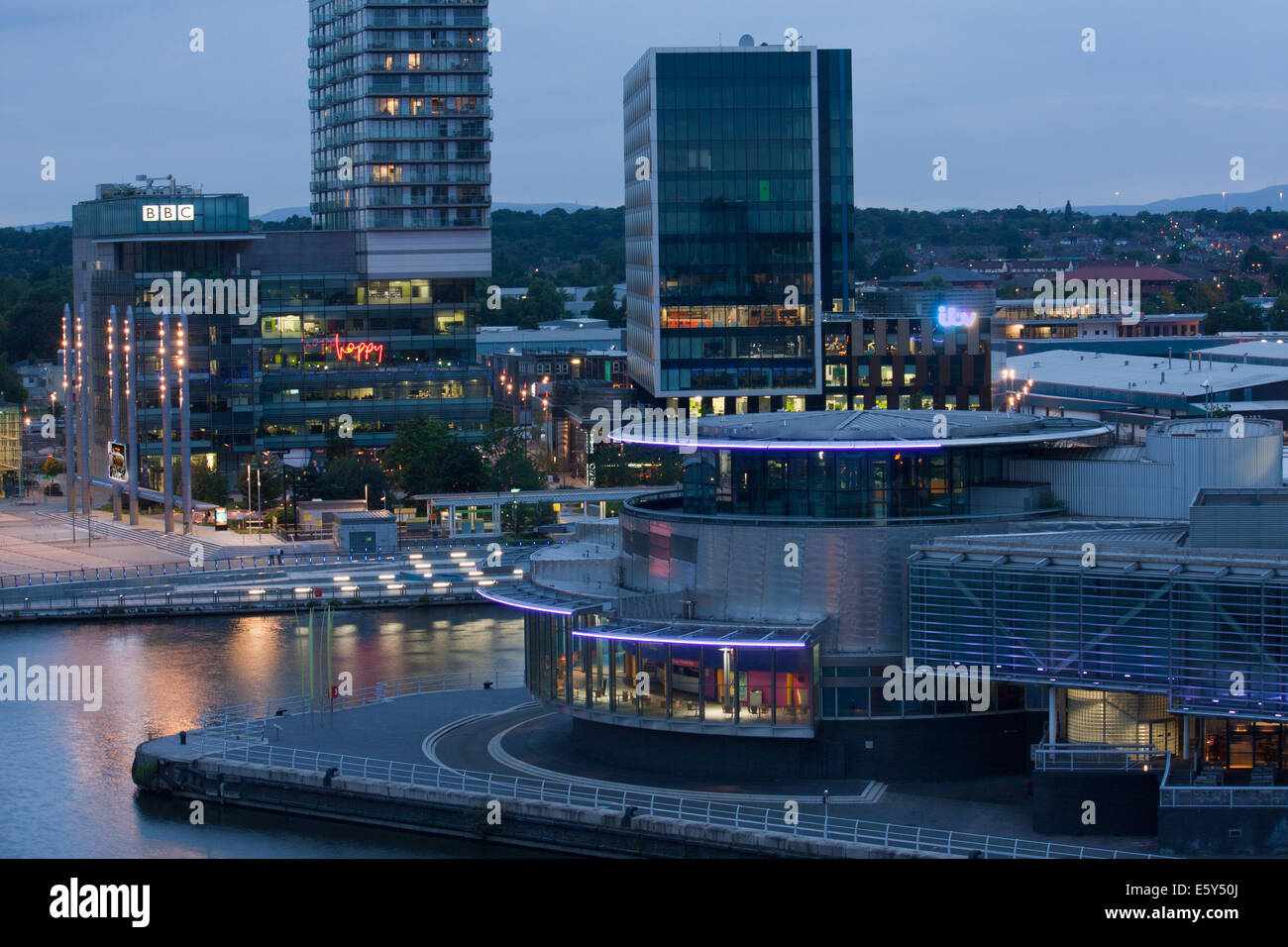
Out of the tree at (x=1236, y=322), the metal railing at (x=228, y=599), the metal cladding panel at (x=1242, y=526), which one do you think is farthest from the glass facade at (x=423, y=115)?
the tree at (x=1236, y=322)

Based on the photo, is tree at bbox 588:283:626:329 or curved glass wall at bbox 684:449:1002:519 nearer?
curved glass wall at bbox 684:449:1002:519

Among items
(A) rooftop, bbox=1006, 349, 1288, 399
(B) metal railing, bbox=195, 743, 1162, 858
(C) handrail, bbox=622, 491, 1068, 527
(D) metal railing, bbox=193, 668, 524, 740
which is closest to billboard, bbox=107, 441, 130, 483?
(D) metal railing, bbox=193, 668, 524, 740

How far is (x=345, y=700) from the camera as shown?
5109cm

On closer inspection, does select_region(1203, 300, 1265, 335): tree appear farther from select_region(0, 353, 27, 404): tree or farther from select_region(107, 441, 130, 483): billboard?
select_region(107, 441, 130, 483): billboard

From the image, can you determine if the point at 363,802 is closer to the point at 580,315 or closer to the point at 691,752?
the point at 691,752

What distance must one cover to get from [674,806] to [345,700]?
14.8 m

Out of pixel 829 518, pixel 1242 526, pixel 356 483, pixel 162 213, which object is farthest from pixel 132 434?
pixel 1242 526

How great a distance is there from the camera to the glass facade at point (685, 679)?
1575 inches

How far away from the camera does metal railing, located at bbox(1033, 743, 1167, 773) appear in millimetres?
36594

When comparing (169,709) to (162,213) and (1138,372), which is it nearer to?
(162,213)

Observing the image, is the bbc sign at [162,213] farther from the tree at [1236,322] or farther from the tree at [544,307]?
the tree at [1236,322]

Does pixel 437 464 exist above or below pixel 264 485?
above

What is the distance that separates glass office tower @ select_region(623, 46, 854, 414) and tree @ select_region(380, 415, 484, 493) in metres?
11.0

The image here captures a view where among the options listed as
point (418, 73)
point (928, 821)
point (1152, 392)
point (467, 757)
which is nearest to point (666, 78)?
point (418, 73)
